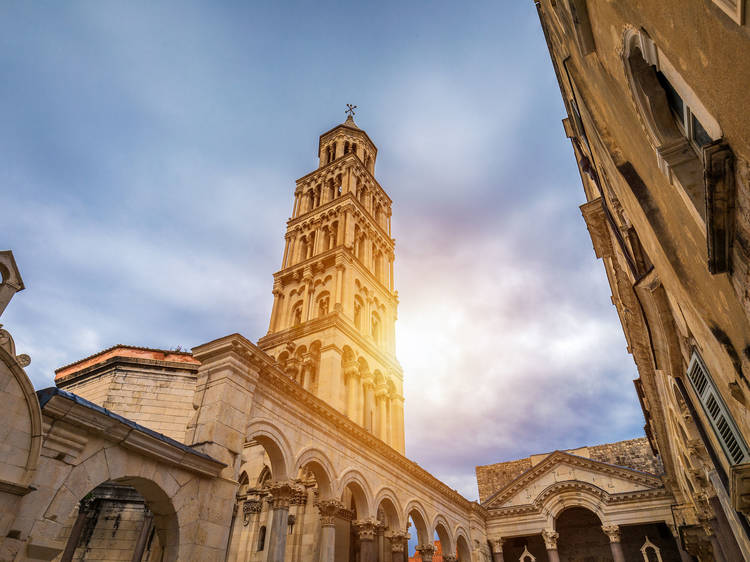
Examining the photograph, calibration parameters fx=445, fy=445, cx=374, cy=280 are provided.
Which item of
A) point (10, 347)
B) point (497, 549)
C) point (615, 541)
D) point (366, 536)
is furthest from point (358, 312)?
point (10, 347)

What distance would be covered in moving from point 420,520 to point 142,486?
14861 millimetres

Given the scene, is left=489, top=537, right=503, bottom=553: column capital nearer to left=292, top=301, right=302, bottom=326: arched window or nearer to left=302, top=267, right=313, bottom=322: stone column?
left=302, top=267, right=313, bottom=322: stone column

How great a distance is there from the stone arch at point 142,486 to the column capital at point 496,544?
24.2 metres

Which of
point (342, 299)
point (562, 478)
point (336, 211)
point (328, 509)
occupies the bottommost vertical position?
point (328, 509)

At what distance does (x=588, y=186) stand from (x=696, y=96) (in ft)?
47.3

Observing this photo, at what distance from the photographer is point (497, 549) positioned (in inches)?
1097

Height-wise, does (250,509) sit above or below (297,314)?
below

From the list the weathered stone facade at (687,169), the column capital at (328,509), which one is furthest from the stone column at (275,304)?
the weathered stone facade at (687,169)

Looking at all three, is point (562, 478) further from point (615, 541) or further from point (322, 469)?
point (322, 469)

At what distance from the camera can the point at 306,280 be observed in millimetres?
28516

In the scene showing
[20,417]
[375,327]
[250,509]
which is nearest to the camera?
[20,417]

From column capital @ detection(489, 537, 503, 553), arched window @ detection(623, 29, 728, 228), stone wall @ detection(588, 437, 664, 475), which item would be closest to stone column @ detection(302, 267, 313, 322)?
column capital @ detection(489, 537, 503, 553)

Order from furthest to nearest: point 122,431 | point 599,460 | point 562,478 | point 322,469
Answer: point 599,460 → point 562,478 → point 322,469 → point 122,431

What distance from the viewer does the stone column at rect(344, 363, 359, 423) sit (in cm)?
2303
